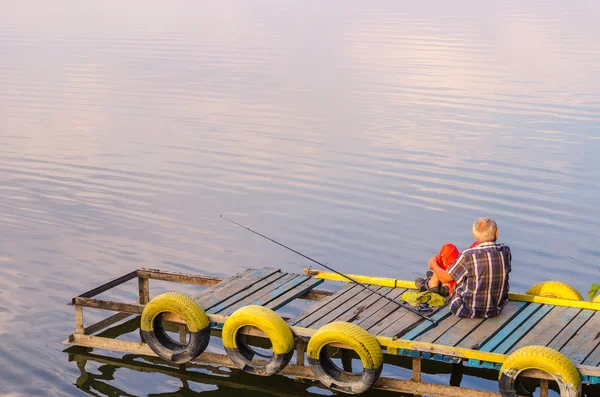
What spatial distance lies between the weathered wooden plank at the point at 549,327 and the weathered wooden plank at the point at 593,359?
47 cm

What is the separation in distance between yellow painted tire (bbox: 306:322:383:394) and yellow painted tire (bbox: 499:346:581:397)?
4.22 ft

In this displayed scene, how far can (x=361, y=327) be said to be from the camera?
9.97 m

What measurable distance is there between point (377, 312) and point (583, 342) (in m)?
2.17

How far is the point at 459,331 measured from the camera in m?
9.91

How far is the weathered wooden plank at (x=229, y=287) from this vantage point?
35.8 ft

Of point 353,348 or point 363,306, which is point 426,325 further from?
point 353,348

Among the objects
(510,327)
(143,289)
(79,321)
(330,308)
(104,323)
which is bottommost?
(104,323)

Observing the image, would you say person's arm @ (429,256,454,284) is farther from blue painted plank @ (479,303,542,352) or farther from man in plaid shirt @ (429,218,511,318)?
blue painted plank @ (479,303,542,352)

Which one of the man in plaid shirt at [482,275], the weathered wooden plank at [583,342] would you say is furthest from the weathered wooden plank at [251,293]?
the weathered wooden plank at [583,342]

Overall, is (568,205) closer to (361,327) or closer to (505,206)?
(505,206)

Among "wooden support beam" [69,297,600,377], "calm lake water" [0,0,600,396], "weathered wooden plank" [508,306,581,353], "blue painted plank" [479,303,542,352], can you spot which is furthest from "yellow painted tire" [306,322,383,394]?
"weathered wooden plank" [508,306,581,353]

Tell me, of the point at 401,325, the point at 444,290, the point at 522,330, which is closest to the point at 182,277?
the point at 401,325

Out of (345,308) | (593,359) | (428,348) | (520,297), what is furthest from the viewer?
(520,297)

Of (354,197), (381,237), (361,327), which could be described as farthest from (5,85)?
(361,327)
